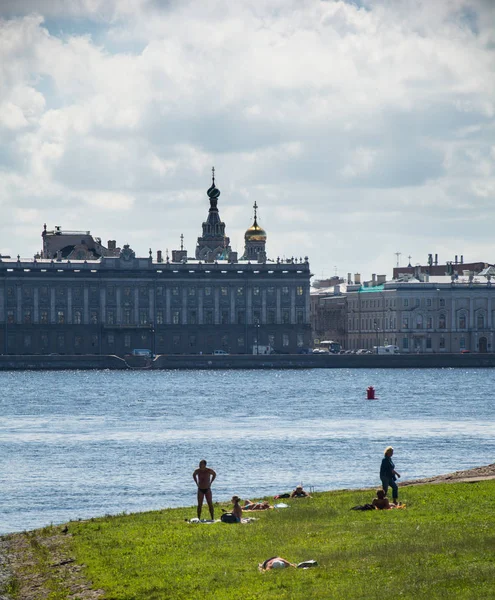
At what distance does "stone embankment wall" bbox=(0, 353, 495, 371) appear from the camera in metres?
159

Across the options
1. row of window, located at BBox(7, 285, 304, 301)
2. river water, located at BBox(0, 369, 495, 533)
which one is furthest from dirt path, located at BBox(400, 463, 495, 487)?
row of window, located at BBox(7, 285, 304, 301)

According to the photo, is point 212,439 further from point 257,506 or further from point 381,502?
point 381,502

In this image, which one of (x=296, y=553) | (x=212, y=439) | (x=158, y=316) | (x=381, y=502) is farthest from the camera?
(x=158, y=316)

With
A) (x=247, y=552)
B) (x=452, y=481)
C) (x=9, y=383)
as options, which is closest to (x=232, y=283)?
(x=9, y=383)

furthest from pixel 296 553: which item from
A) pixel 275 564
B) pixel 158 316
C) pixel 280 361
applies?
pixel 158 316

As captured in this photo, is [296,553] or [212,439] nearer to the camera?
[296,553]

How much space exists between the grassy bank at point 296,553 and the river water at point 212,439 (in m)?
8.06

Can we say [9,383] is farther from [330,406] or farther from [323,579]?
[323,579]

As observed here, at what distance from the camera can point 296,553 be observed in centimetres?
2422

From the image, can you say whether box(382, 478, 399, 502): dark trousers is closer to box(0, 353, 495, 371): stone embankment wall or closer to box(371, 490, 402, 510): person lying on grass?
box(371, 490, 402, 510): person lying on grass

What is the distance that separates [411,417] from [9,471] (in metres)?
33.2

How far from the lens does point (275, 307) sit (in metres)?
174

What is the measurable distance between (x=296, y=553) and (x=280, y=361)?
13720 cm

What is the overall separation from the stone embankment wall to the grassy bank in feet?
419
